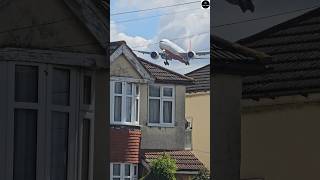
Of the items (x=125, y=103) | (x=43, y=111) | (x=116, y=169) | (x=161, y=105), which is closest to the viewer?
(x=161, y=105)

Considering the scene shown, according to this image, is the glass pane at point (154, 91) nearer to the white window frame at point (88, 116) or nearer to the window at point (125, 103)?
the window at point (125, 103)

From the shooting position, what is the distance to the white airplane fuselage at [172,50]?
2.32 m

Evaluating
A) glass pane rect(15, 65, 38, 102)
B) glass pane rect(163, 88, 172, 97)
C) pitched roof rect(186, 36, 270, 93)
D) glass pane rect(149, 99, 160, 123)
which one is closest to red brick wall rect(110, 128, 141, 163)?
glass pane rect(149, 99, 160, 123)

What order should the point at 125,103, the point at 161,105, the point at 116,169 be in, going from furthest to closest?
1. the point at 116,169
2. the point at 125,103
3. the point at 161,105

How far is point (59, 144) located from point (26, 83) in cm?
33

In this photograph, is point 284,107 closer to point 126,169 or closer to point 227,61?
point 227,61

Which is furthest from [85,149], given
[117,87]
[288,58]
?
[288,58]

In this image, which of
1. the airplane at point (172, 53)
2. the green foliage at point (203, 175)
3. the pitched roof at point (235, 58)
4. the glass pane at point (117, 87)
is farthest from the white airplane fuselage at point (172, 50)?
the green foliage at point (203, 175)

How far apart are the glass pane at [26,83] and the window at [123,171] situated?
50 cm

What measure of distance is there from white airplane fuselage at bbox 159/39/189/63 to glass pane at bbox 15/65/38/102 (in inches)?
24.4

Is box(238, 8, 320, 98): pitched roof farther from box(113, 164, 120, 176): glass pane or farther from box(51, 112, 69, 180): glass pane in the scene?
box(51, 112, 69, 180): glass pane

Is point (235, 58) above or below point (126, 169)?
above

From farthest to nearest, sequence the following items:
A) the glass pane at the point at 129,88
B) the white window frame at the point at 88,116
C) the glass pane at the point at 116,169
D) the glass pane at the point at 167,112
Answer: the white window frame at the point at 88,116
the glass pane at the point at 116,169
the glass pane at the point at 129,88
the glass pane at the point at 167,112

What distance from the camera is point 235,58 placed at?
2490 millimetres
